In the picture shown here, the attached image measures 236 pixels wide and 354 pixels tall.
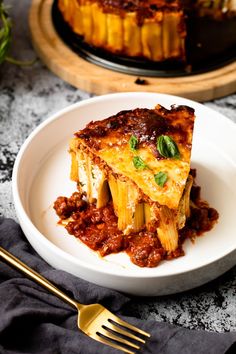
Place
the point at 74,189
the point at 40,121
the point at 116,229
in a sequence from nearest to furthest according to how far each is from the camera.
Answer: the point at 116,229
the point at 74,189
the point at 40,121

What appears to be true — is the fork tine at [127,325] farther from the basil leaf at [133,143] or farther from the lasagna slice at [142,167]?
the basil leaf at [133,143]

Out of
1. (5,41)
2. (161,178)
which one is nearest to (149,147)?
(161,178)

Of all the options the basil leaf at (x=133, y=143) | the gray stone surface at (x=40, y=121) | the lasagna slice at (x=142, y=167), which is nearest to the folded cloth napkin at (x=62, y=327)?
the gray stone surface at (x=40, y=121)

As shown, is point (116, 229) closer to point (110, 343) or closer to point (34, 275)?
point (34, 275)

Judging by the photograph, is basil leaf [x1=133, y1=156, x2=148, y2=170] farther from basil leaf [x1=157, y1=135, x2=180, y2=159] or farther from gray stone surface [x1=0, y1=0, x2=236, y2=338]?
gray stone surface [x1=0, y1=0, x2=236, y2=338]

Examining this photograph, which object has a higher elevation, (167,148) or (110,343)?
(167,148)

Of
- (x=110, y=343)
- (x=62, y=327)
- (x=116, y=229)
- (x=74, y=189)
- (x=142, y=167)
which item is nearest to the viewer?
(x=110, y=343)

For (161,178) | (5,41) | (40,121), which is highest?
(161,178)

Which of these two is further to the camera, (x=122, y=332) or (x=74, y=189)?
(x=74, y=189)
